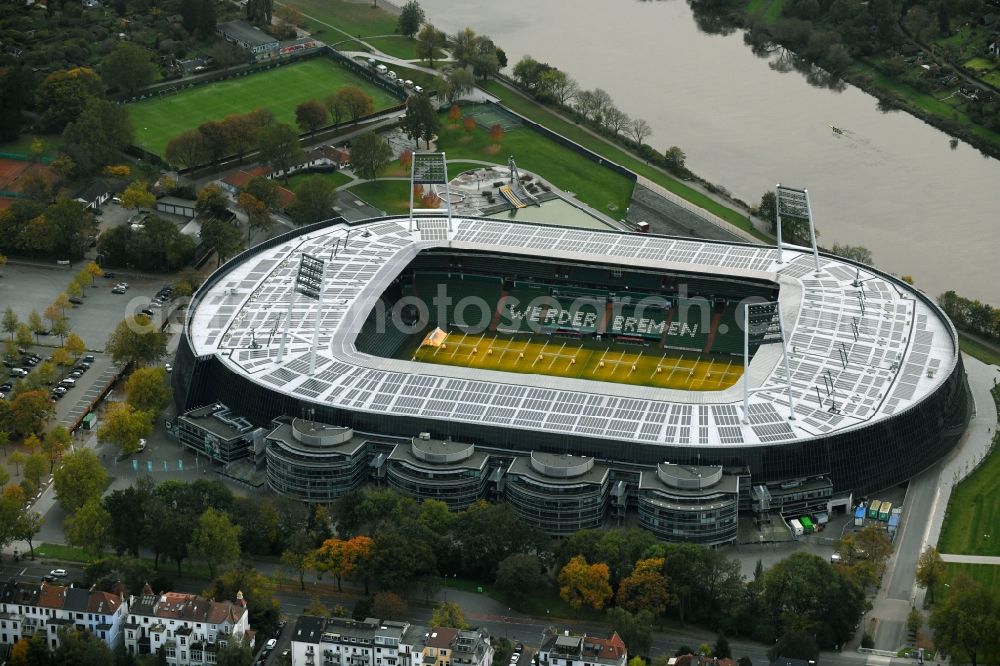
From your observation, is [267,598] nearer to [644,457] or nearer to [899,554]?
[644,457]

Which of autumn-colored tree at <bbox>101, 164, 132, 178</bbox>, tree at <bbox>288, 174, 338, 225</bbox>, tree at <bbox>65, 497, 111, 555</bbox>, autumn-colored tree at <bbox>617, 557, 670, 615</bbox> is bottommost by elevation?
tree at <bbox>65, 497, 111, 555</bbox>

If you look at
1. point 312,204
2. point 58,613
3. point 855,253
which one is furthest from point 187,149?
point 58,613

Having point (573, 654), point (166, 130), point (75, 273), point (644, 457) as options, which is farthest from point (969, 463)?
point (166, 130)

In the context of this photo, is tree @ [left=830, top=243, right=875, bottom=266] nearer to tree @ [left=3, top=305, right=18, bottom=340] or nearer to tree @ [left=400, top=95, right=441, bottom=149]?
tree @ [left=400, top=95, right=441, bottom=149]

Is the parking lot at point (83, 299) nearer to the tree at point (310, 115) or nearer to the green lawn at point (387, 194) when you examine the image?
the green lawn at point (387, 194)

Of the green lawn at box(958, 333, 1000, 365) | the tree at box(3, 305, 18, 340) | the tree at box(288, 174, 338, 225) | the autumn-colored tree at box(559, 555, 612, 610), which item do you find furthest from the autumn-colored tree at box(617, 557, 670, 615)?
the tree at box(288, 174, 338, 225)

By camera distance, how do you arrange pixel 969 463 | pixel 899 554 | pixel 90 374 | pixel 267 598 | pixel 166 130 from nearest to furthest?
pixel 267 598
pixel 899 554
pixel 969 463
pixel 90 374
pixel 166 130
